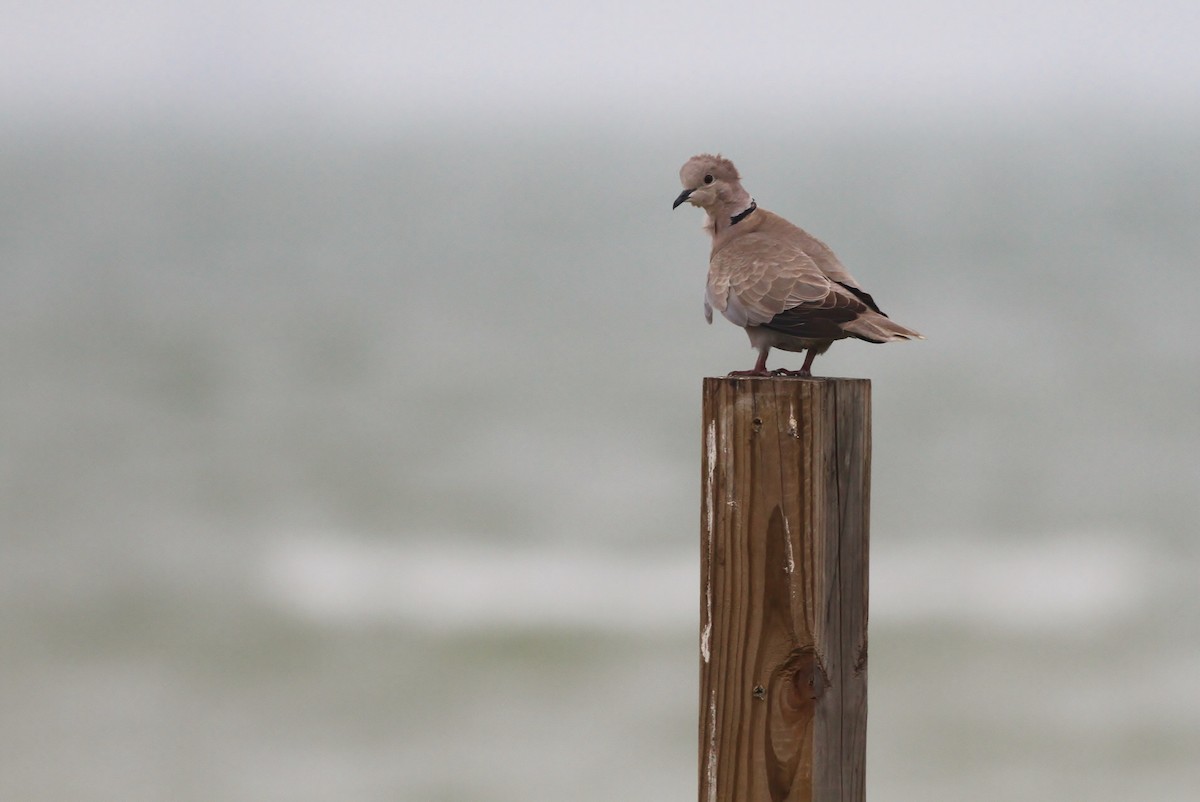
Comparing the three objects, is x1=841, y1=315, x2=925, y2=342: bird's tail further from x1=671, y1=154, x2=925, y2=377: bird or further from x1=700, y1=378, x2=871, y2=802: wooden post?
x1=700, y1=378, x2=871, y2=802: wooden post

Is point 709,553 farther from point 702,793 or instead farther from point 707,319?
Result: point 707,319

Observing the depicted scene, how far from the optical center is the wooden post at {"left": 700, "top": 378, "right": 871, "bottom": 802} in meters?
2.67

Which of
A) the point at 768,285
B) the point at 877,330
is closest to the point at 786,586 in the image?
the point at 877,330

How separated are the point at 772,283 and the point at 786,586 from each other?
128 cm

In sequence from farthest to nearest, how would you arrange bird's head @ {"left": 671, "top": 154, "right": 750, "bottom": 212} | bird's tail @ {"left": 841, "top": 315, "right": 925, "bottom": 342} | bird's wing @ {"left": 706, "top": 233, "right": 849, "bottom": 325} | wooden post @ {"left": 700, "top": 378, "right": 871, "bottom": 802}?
bird's head @ {"left": 671, "top": 154, "right": 750, "bottom": 212}, bird's wing @ {"left": 706, "top": 233, "right": 849, "bottom": 325}, bird's tail @ {"left": 841, "top": 315, "right": 925, "bottom": 342}, wooden post @ {"left": 700, "top": 378, "right": 871, "bottom": 802}

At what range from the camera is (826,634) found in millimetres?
2691

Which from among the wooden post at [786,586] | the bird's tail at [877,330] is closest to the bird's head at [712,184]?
the bird's tail at [877,330]

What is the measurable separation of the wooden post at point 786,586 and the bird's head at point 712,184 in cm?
174

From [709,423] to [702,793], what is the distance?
0.95 meters

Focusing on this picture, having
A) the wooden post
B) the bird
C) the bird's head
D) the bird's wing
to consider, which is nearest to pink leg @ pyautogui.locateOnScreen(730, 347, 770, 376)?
the bird

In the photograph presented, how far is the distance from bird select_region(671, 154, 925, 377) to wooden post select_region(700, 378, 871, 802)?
666 millimetres

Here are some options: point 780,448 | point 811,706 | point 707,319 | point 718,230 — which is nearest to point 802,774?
point 811,706

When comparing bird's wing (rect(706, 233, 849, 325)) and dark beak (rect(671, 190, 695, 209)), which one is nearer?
bird's wing (rect(706, 233, 849, 325))

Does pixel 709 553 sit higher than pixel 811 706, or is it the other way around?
pixel 709 553
